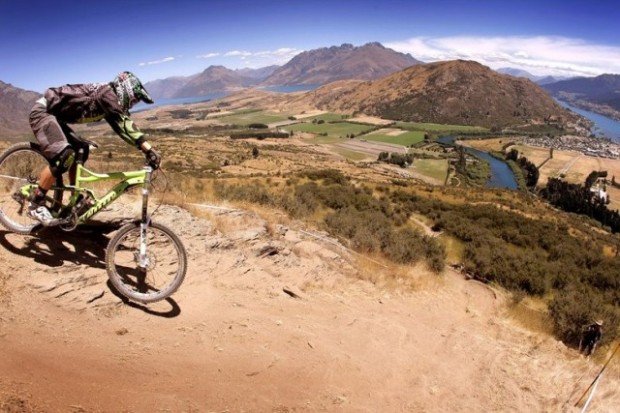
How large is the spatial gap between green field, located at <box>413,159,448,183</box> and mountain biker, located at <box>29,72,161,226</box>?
4045 inches

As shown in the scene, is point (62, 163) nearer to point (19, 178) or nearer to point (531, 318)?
point (19, 178)

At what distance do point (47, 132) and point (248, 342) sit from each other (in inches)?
192

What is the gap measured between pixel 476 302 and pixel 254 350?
9706 millimetres

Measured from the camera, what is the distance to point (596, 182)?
4405 inches

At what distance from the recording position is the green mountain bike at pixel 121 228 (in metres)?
6.24

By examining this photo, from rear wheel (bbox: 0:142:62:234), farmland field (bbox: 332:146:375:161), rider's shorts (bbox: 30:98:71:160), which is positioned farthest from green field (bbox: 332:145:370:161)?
rider's shorts (bbox: 30:98:71:160)

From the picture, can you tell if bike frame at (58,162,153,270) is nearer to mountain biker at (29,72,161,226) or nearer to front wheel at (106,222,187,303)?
front wheel at (106,222,187,303)

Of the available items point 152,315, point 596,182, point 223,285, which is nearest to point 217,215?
point 223,285

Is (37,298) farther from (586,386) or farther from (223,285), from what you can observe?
(586,386)

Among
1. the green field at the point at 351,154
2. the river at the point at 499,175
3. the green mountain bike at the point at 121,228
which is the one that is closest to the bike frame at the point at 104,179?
the green mountain bike at the point at 121,228

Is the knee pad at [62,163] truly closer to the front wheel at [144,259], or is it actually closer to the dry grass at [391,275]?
the front wheel at [144,259]

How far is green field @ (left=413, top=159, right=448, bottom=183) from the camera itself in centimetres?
10829

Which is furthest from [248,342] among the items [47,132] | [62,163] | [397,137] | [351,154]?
[397,137]

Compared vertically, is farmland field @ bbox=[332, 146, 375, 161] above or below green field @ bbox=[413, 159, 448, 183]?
above
